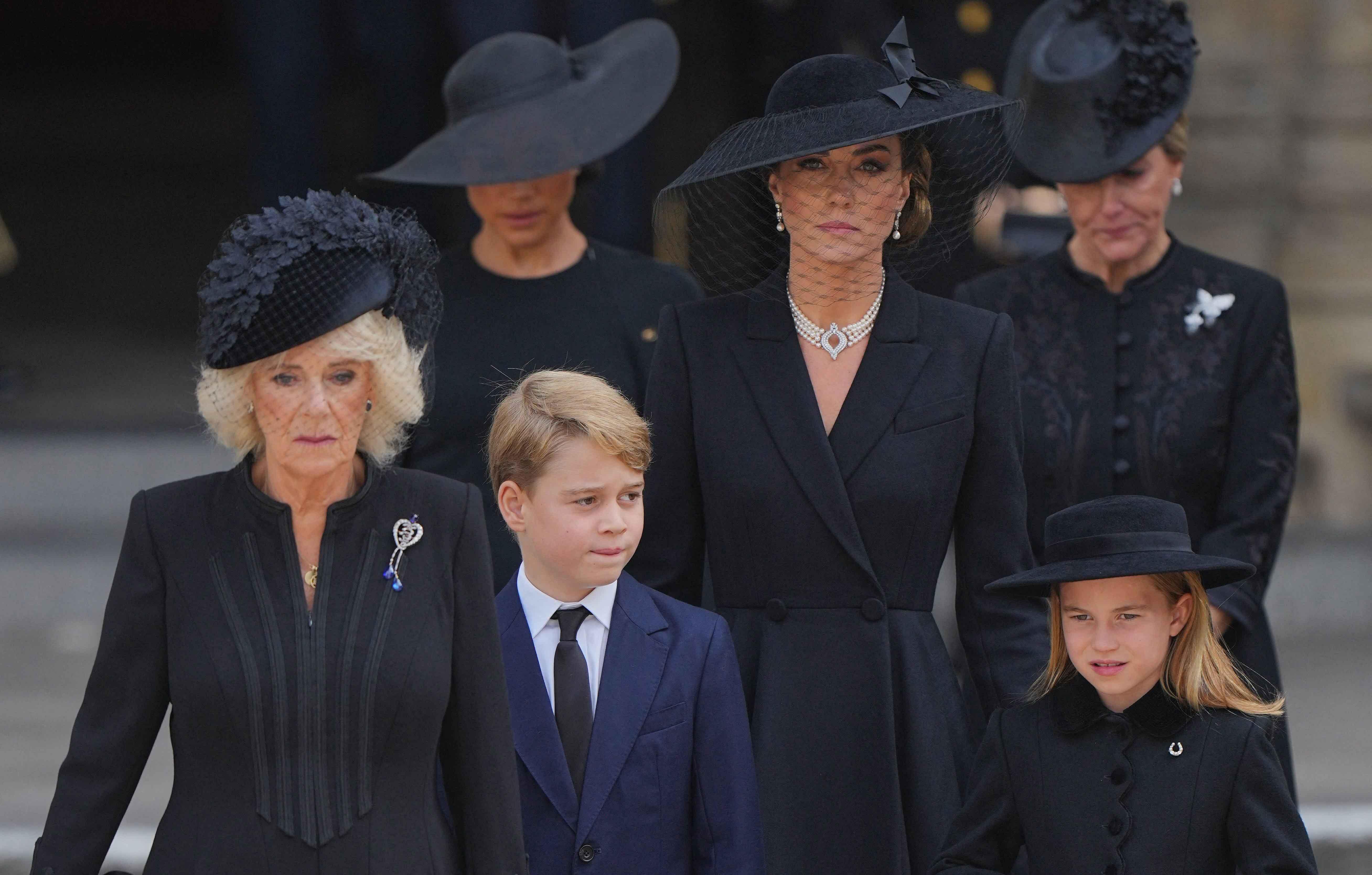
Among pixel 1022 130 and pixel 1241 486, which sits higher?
pixel 1022 130

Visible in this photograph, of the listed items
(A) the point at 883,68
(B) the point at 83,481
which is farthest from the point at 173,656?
(B) the point at 83,481

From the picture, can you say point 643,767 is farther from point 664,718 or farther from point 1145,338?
point 1145,338

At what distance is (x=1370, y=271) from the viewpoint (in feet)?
22.1

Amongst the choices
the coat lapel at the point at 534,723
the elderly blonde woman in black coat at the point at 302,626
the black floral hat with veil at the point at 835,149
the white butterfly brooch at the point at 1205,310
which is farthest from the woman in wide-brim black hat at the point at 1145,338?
the elderly blonde woman in black coat at the point at 302,626

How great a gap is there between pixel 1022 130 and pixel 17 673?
135 inches

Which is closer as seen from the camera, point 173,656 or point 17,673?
point 173,656

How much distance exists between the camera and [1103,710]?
2.83m

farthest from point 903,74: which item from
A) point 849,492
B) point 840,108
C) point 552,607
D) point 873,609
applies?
point 552,607

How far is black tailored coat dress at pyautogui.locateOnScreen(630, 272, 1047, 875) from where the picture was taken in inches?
126

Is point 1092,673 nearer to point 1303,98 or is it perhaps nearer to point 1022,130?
point 1022,130

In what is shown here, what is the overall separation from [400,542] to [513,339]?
138cm

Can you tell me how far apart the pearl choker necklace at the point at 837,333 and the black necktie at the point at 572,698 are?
61 centimetres

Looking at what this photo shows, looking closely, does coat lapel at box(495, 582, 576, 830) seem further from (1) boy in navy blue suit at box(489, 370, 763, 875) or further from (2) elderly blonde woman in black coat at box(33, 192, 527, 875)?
(2) elderly blonde woman in black coat at box(33, 192, 527, 875)

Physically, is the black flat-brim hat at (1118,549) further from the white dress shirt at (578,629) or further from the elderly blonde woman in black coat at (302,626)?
the elderly blonde woman in black coat at (302,626)
